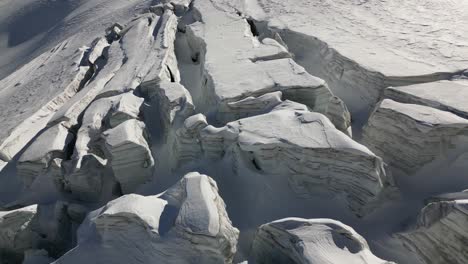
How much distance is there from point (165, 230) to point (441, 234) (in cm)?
263

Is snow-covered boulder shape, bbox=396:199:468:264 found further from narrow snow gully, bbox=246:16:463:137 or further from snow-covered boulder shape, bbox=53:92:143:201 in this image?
snow-covered boulder shape, bbox=53:92:143:201

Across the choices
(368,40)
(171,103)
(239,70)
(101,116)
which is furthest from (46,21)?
(368,40)

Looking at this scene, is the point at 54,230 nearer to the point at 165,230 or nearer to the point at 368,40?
the point at 165,230

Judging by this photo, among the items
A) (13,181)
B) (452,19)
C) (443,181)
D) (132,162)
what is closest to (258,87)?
(132,162)

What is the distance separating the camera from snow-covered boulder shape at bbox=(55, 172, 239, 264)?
12.1 ft

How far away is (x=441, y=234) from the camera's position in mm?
3543

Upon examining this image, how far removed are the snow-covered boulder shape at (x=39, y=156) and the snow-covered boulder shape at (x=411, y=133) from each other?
4.59 metres

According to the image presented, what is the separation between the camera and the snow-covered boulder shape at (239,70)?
18.8 ft

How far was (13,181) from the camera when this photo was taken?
244 inches

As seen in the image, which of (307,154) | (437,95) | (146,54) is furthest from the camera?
(146,54)

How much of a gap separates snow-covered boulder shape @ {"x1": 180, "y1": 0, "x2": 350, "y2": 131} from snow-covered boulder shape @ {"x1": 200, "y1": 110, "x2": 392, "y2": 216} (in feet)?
2.70

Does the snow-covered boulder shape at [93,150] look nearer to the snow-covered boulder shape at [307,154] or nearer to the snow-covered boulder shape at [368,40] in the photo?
the snow-covered boulder shape at [307,154]

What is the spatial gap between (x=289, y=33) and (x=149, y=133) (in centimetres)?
393

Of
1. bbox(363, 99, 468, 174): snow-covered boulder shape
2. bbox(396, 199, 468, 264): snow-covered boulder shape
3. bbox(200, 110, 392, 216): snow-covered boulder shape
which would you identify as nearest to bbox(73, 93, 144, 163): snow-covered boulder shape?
bbox(200, 110, 392, 216): snow-covered boulder shape
